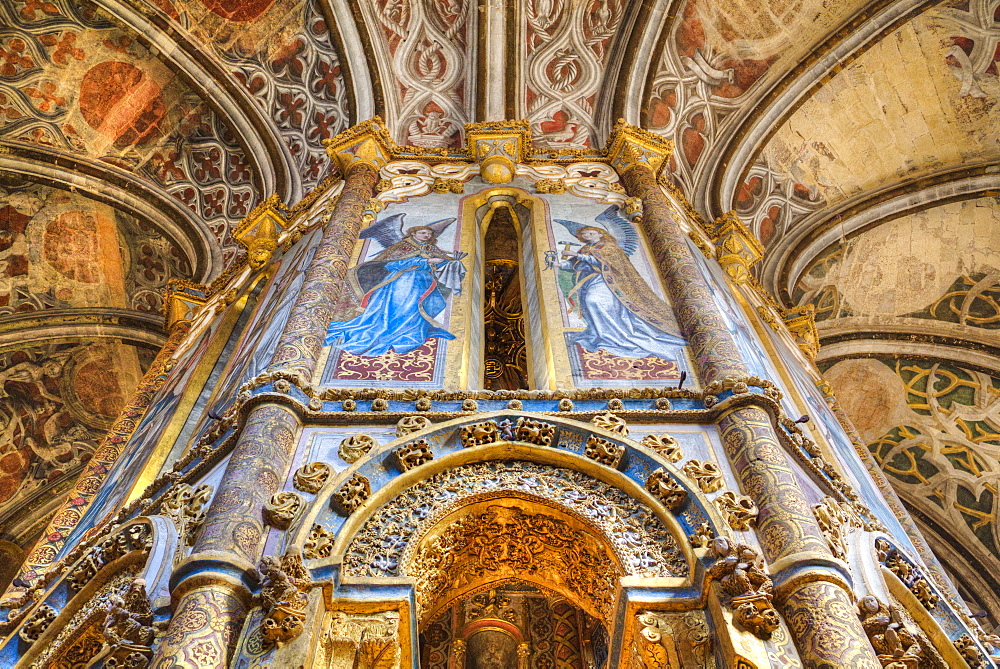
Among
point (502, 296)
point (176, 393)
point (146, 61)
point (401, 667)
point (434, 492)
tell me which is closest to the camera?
point (401, 667)

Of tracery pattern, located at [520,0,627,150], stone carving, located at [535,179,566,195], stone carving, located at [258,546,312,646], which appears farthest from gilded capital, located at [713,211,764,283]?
stone carving, located at [258,546,312,646]

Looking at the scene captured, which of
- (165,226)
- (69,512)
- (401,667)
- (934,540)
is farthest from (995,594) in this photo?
(165,226)

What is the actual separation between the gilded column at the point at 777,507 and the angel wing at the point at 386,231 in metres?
2.19

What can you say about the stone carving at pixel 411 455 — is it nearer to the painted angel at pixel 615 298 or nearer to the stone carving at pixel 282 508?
the stone carving at pixel 282 508

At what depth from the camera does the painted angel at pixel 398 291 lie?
5.71 m

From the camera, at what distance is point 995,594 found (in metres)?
10.4

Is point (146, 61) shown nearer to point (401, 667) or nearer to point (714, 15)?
point (714, 15)

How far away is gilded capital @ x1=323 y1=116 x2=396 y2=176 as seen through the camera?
27.1 feet

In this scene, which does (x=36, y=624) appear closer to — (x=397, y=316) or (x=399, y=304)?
(x=397, y=316)

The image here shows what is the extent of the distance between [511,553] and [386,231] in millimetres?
3580

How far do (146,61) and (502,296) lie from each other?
5.17 meters

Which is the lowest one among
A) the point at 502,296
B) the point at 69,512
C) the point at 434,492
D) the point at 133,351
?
the point at 434,492

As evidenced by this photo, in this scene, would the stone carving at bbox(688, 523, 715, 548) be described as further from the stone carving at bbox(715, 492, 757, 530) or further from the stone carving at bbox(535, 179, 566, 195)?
the stone carving at bbox(535, 179, 566, 195)

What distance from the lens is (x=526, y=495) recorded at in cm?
434
